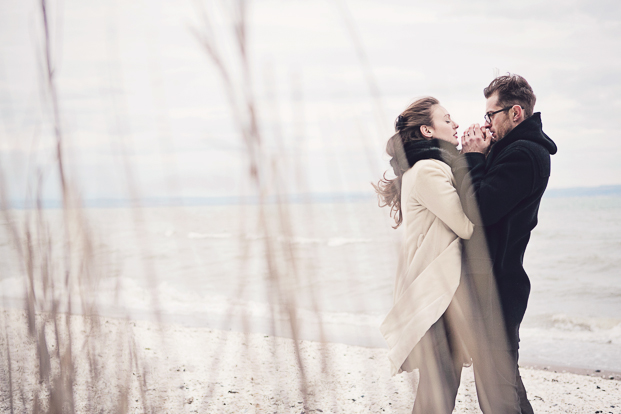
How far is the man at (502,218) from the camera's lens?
134 centimetres

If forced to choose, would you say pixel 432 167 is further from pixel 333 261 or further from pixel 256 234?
pixel 333 261

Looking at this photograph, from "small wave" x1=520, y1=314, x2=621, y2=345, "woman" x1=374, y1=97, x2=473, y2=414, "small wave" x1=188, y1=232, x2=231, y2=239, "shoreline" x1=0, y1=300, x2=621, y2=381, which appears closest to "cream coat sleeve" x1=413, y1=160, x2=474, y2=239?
"woman" x1=374, y1=97, x2=473, y2=414

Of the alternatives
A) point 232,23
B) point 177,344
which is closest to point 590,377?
point 177,344

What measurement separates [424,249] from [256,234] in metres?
0.76

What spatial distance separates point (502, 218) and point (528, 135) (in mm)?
285

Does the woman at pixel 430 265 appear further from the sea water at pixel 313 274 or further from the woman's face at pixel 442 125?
the sea water at pixel 313 274

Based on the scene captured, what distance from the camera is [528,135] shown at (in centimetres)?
141

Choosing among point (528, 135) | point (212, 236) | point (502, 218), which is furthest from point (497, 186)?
point (212, 236)

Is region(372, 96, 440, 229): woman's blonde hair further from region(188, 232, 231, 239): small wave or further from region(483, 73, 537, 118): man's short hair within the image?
region(188, 232, 231, 239): small wave

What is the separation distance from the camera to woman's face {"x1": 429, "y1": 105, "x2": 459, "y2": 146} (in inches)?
59.2

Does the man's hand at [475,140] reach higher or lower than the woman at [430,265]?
higher

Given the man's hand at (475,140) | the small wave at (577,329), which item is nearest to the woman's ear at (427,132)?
the man's hand at (475,140)

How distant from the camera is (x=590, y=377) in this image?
346 cm

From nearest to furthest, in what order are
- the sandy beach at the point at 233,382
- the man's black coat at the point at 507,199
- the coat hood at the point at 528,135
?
the sandy beach at the point at 233,382 → the man's black coat at the point at 507,199 → the coat hood at the point at 528,135
